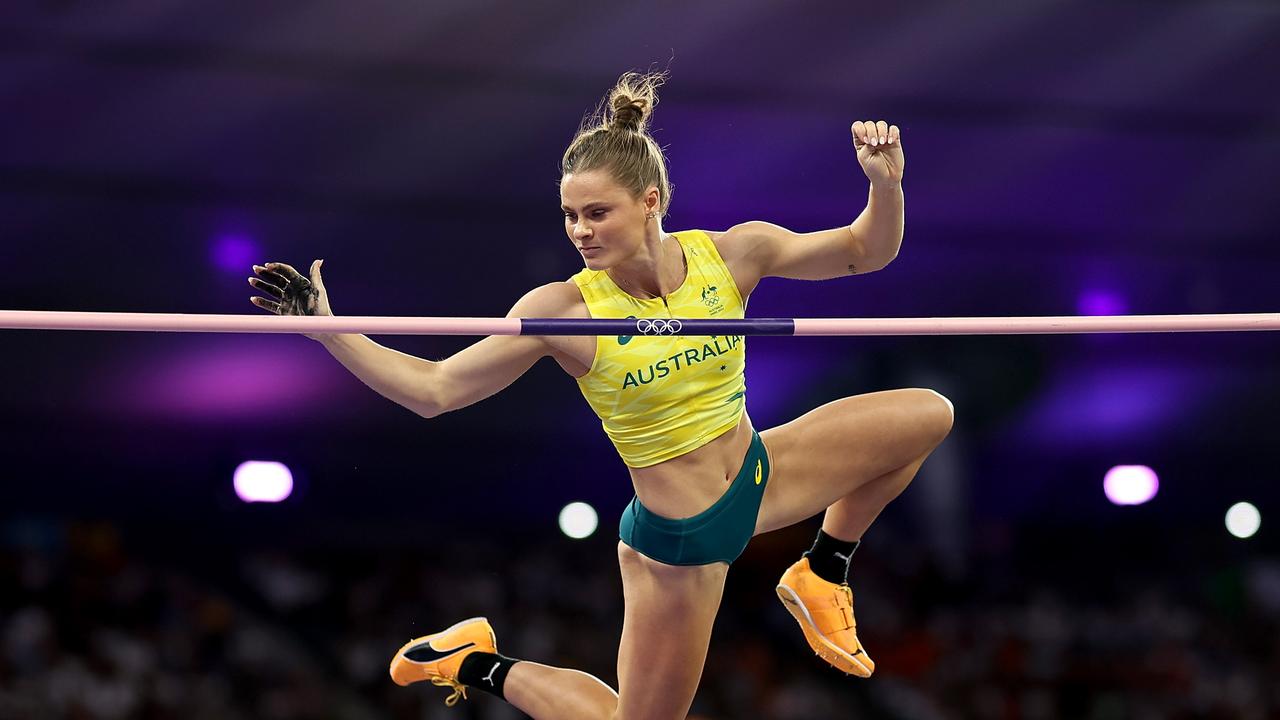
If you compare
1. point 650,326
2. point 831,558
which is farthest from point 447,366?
point 831,558

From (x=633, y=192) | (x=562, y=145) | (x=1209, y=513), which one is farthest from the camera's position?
(x=1209, y=513)

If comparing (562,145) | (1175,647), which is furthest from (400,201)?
(1175,647)

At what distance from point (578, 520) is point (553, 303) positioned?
5223 mm

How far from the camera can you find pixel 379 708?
7.15 m

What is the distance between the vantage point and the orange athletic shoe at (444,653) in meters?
3.92

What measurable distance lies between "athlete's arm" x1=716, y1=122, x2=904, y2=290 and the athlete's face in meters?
0.33

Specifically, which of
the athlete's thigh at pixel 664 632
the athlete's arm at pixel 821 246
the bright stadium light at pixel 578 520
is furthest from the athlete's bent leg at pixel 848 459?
the bright stadium light at pixel 578 520

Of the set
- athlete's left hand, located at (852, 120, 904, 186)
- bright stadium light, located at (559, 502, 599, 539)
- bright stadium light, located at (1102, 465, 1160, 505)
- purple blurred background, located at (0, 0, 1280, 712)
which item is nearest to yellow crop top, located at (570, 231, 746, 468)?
athlete's left hand, located at (852, 120, 904, 186)

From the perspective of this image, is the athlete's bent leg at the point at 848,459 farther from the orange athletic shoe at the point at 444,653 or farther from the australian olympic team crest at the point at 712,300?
the orange athletic shoe at the point at 444,653

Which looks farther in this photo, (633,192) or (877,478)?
(877,478)

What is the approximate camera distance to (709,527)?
11.2 ft

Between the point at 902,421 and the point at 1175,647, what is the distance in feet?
18.6

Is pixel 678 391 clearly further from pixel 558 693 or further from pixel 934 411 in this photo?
pixel 558 693

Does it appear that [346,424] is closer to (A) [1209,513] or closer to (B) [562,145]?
(B) [562,145]
